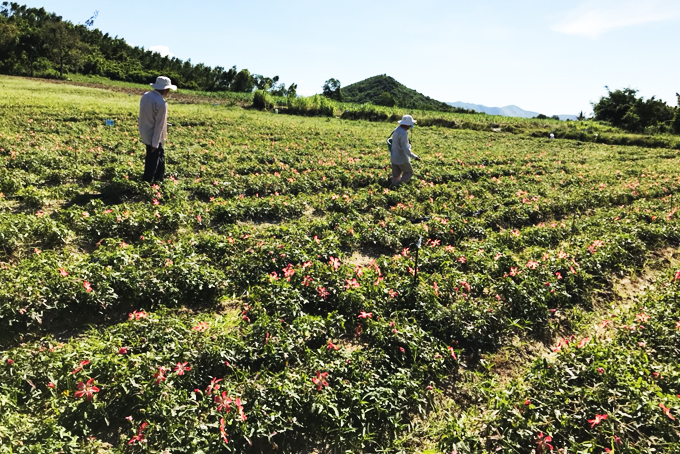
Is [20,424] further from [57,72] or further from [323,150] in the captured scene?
[57,72]

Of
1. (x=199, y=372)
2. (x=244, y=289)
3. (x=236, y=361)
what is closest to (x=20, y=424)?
(x=199, y=372)

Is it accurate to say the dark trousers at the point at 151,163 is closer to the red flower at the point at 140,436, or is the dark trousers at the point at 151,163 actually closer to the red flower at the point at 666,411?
the red flower at the point at 140,436

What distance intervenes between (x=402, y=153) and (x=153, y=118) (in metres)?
6.44

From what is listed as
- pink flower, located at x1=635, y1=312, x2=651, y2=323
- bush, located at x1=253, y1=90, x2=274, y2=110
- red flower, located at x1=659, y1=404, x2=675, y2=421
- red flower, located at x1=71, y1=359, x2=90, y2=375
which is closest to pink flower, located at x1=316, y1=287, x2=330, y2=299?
red flower, located at x1=71, y1=359, x2=90, y2=375

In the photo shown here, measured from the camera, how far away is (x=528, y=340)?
4.63 metres

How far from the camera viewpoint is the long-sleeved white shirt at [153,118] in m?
8.29

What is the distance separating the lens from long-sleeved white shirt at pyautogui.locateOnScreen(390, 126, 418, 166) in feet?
35.0

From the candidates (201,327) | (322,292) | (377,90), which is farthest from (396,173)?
(377,90)

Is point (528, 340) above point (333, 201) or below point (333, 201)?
below

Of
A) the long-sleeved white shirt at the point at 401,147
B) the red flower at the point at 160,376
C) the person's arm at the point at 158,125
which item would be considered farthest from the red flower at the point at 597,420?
the person's arm at the point at 158,125

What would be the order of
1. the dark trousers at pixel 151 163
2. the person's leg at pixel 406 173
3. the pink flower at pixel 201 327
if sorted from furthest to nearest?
1. the person's leg at pixel 406 173
2. the dark trousers at pixel 151 163
3. the pink flower at pixel 201 327

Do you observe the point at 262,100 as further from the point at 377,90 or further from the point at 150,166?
the point at 377,90

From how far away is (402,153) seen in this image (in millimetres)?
10852

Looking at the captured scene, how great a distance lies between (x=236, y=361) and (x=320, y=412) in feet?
3.39
